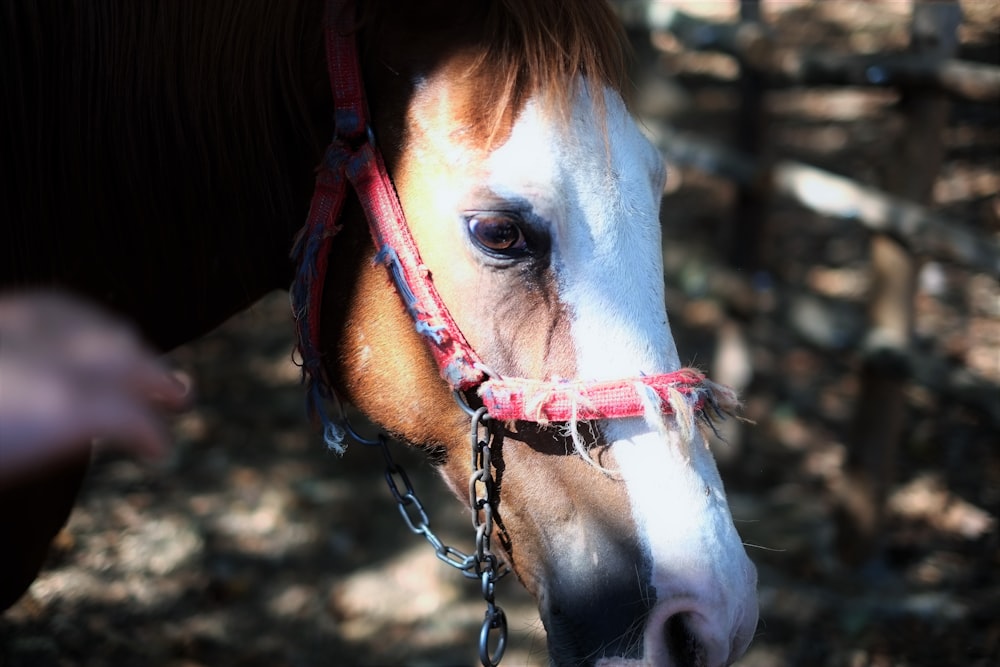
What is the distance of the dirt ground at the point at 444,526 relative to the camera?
2.93 m

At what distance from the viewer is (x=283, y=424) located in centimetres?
423

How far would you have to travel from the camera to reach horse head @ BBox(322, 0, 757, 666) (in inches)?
54.3

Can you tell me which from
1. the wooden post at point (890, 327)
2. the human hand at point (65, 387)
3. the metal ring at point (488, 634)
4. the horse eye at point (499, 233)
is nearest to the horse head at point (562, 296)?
the horse eye at point (499, 233)

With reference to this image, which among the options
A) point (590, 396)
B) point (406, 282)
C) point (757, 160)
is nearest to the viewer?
point (590, 396)

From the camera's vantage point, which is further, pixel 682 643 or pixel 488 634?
pixel 488 634

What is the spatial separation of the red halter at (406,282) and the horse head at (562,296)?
0.02m

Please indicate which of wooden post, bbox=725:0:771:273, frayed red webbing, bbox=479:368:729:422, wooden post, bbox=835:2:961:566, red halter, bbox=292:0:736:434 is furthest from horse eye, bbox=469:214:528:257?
wooden post, bbox=725:0:771:273

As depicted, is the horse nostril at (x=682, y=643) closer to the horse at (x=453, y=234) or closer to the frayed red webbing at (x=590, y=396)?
the horse at (x=453, y=234)

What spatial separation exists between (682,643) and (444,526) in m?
2.25

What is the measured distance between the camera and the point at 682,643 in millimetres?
1401

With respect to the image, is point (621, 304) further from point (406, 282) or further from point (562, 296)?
point (406, 282)

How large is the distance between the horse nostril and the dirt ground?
0.32m

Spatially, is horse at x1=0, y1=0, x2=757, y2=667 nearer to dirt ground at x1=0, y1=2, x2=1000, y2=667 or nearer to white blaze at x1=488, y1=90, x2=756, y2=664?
white blaze at x1=488, y1=90, x2=756, y2=664

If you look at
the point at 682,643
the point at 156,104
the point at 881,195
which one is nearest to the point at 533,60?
the point at 156,104
